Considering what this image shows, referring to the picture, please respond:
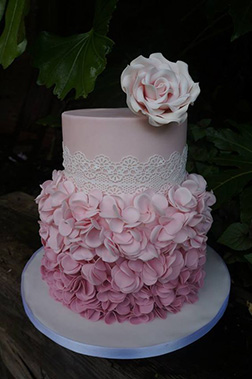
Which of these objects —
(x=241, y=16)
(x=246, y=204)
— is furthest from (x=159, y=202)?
(x=241, y=16)

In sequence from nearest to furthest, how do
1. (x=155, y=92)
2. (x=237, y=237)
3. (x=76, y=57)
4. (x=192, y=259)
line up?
(x=155, y=92) → (x=192, y=259) → (x=76, y=57) → (x=237, y=237)

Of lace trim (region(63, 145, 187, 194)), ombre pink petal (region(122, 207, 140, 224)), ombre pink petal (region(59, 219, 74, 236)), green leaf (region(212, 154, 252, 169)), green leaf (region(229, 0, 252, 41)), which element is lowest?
ombre pink petal (region(59, 219, 74, 236))

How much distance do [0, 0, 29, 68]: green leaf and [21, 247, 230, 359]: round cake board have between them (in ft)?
1.66

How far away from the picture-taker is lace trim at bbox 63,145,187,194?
1.99 ft

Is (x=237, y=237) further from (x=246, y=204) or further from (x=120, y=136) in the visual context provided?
(x=120, y=136)

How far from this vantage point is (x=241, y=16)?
841 millimetres

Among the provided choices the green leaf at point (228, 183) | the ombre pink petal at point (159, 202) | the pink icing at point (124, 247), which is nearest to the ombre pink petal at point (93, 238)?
the pink icing at point (124, 247)

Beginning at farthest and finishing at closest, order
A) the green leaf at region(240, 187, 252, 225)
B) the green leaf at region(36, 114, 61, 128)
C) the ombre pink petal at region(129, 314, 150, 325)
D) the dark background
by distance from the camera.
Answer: the green leaf at region(36, 114, 61, 128)
the dark background
the green leaf at region(240, 187, 252, 225)
the ombre pink petal at region(129, 314, 150, 325)

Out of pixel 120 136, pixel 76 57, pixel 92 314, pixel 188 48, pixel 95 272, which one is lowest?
pixel 92 314

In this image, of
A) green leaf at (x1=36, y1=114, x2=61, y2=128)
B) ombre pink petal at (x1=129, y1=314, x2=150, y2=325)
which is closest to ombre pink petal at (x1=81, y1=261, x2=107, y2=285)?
ombre pink petal at (x1=129, y1=314, x2=150, y2=325)

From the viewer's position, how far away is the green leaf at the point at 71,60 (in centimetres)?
71

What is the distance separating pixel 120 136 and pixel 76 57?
30 centimetres

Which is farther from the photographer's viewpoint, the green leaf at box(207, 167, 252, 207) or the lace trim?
the green leaf at box(207, 167, 252, 207)

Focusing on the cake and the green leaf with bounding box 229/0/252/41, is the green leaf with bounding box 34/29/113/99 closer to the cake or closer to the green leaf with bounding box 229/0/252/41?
the cake
